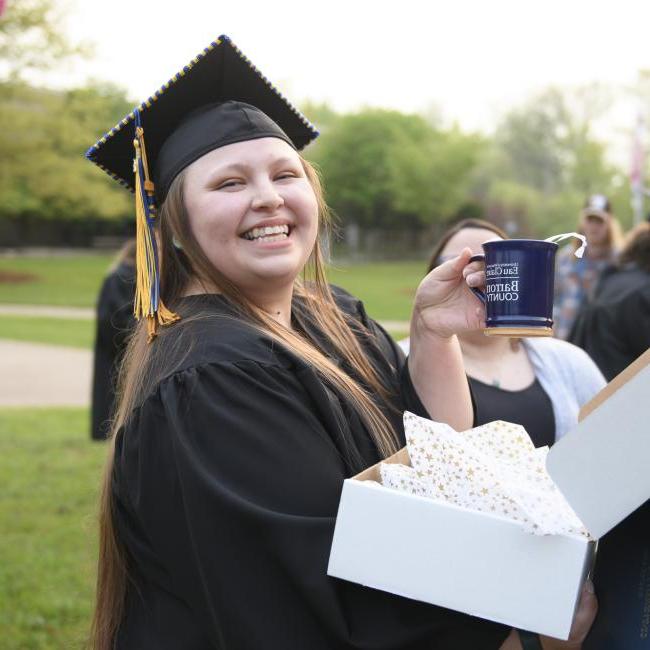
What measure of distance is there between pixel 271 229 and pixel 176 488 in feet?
2.18

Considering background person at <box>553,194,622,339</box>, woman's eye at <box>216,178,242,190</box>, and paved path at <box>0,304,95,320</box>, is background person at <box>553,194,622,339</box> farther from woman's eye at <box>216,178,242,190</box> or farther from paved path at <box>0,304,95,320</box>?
paved path at <box>0,304,95,320</box>

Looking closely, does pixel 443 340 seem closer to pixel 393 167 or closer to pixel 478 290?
pixel 478 290

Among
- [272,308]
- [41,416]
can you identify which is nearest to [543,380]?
[272,308]

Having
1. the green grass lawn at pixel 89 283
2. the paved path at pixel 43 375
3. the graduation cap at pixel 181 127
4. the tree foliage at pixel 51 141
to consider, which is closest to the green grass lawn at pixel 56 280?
the green grass lawn at pixel 89 283

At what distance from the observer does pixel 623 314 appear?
4.71m

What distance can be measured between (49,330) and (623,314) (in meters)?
14.8

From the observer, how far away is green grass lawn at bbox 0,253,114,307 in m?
26.0

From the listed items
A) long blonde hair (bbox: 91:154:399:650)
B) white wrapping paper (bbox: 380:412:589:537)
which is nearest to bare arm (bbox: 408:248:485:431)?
long blonde hair (bbox: 91:154:399:650)

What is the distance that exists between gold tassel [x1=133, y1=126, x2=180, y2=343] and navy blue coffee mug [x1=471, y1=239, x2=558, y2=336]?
0.75m

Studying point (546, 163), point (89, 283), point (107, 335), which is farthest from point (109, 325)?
point (546, 163)

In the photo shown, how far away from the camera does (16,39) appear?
89.6 feet

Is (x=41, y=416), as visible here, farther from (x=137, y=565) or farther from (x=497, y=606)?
(x=497, y=606)

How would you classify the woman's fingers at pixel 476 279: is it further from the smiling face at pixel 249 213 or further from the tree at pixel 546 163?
the tree at pixel 546 163

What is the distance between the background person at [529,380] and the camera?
3.18 m
